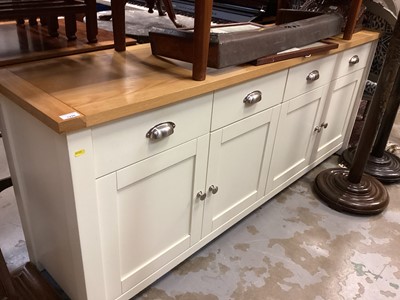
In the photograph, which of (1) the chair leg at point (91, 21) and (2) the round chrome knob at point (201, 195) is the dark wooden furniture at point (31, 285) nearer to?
(2) the round chrome knob at point (201, 195)

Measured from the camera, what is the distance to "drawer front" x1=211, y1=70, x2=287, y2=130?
123 cm

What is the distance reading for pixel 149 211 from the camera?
118 centimetres

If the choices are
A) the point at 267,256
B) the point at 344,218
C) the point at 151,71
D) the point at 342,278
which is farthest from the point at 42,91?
the point at 344,218

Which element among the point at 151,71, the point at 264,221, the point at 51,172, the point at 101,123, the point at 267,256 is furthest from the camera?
the point at 264,221

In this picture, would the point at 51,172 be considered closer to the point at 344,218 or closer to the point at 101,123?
the point at 101,123

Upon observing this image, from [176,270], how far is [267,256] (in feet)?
1.33

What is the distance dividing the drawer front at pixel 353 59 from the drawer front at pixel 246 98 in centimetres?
55

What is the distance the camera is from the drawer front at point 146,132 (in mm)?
937

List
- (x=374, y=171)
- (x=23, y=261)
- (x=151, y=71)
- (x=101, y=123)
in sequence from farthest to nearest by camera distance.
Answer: (x=374, y=171), (x=23, y=261), (x=151, y=71), (x=101, y=123)

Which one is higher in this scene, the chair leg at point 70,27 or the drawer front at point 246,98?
the chair leg at point 70,27

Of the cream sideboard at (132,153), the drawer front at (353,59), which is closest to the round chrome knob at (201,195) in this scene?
the cream sideboard at (132,153)

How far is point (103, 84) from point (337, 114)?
1.52 m

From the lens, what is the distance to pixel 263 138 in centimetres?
155

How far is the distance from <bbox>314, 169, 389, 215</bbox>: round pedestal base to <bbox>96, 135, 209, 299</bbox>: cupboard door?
872mm
